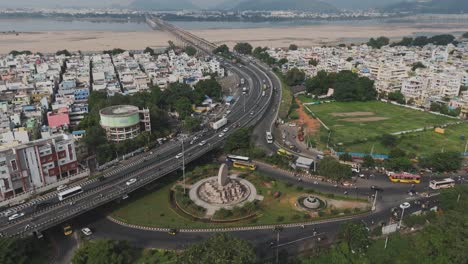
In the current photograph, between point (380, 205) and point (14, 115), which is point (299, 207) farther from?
point (14, 115)

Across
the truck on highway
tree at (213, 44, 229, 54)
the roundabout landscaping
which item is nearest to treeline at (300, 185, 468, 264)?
the roundabout landscaping

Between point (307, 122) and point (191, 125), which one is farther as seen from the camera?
point (307, 122)

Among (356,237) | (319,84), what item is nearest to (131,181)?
(356,237)

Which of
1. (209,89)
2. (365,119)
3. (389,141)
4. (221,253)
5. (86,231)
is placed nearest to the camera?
(221,253)

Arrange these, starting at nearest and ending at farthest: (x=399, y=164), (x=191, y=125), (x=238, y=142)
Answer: (x=399, y=164)
(x=238, y=142)
(x=191, y=125)

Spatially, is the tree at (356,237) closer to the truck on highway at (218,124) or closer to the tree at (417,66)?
the truck on highway at (218,124)

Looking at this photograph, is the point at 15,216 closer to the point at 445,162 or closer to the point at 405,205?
the point at 405,205

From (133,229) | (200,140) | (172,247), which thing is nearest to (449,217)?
(172,247)

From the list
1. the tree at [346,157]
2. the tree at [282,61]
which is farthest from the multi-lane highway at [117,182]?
the tree at [282,61]
